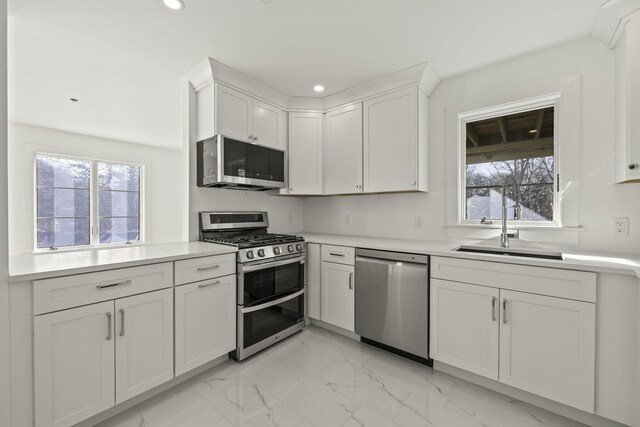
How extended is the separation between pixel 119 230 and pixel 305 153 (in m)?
4.14

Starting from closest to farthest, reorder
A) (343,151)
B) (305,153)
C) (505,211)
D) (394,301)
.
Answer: (505,211)
(394,301)
(343,151)
(305,153)

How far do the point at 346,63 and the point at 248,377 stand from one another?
262cm

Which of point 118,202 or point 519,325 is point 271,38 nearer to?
point 519,325

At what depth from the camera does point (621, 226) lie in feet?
6.10

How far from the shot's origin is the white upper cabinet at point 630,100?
5.26 ft

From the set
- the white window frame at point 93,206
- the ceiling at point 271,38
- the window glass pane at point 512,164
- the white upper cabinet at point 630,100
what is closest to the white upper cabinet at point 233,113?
the ceiling at point 271,38

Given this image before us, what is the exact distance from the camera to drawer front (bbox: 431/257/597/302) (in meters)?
1.53

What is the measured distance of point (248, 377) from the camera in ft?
6.63

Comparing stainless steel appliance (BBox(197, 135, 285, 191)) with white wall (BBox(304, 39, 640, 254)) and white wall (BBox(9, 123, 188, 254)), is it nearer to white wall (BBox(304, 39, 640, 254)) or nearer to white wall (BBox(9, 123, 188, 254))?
white wall (BBox(9, 123, 188, 254))

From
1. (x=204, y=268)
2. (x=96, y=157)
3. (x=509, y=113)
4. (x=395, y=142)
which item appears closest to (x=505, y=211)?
(x=509, y=113)

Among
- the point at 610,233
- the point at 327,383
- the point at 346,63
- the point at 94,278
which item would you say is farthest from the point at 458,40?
the point at 94,278

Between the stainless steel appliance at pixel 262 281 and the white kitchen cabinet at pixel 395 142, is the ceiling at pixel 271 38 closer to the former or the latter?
the white kitchen cabinet at pixel 395 142

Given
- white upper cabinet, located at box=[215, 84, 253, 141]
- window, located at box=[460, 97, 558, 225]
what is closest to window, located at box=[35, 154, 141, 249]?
white upper cabinet, located at box=[215, 84, 253, 141]

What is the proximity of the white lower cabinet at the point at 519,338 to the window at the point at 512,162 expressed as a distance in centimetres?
84
